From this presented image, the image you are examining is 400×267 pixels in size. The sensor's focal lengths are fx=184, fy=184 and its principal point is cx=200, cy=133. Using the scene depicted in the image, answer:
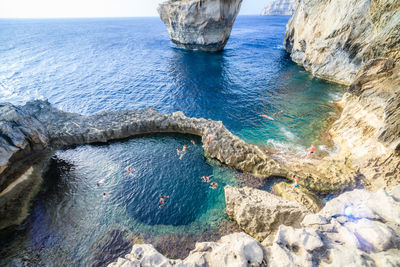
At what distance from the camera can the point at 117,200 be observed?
18.2 meters

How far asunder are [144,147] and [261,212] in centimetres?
1641

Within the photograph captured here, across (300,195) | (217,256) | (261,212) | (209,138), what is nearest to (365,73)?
(300,195)

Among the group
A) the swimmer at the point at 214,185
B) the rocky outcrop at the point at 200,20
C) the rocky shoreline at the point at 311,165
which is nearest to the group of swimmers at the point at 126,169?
the rocky shoreline at the point at 311,165

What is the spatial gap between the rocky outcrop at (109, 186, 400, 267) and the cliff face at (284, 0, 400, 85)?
22095mm

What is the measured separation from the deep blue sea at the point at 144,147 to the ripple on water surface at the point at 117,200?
0.09 metres

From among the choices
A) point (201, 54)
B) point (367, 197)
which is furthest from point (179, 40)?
point (367, 197)

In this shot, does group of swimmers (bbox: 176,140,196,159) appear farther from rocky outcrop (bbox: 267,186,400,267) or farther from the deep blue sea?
rocky outcrop (bbox: 267,186,400,267)

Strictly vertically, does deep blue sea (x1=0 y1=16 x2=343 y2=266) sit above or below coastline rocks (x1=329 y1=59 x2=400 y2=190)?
below

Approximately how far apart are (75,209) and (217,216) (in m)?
13.5

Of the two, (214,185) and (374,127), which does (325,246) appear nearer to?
(214,185)

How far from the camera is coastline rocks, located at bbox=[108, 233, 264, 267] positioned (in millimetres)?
8906

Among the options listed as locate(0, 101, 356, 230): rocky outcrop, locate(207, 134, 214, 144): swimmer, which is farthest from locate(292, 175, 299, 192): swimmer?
locate(207, 134, 214, 144): swimmer

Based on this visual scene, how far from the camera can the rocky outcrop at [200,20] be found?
5547cm

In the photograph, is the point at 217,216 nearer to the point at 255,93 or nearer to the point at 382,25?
the point at 255,93
